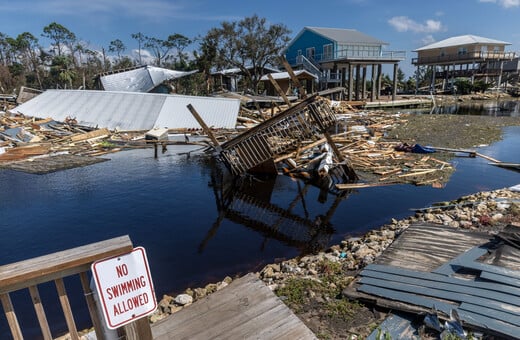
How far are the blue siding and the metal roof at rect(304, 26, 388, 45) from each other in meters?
0.80

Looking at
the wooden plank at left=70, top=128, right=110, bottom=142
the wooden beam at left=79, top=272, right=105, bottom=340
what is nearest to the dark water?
the wooden beam at left=79, top=272, right=105, bottom=340

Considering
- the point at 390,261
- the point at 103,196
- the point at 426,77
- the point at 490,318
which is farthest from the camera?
the point at 426,77

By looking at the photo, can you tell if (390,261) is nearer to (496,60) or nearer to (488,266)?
(488,266)

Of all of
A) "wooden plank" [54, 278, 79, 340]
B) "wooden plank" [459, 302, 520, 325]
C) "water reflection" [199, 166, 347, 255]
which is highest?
"wooden plank" [54, 278, 79, 340]

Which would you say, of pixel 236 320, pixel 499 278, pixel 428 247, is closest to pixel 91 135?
pixel 236 320

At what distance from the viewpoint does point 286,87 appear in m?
45.3

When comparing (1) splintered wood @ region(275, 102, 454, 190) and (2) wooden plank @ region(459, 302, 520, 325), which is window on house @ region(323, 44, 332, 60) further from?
(2) wooden plank @ region(459, 302, 520, 325)

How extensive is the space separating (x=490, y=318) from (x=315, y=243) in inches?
204

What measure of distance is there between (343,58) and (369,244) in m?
42.9

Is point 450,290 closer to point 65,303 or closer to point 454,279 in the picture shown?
point 454,279

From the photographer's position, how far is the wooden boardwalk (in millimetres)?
4125

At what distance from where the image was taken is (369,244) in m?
7.85

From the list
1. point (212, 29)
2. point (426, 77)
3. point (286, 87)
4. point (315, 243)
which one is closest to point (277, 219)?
point (315, 243)

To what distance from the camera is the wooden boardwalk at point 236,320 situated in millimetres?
4125
